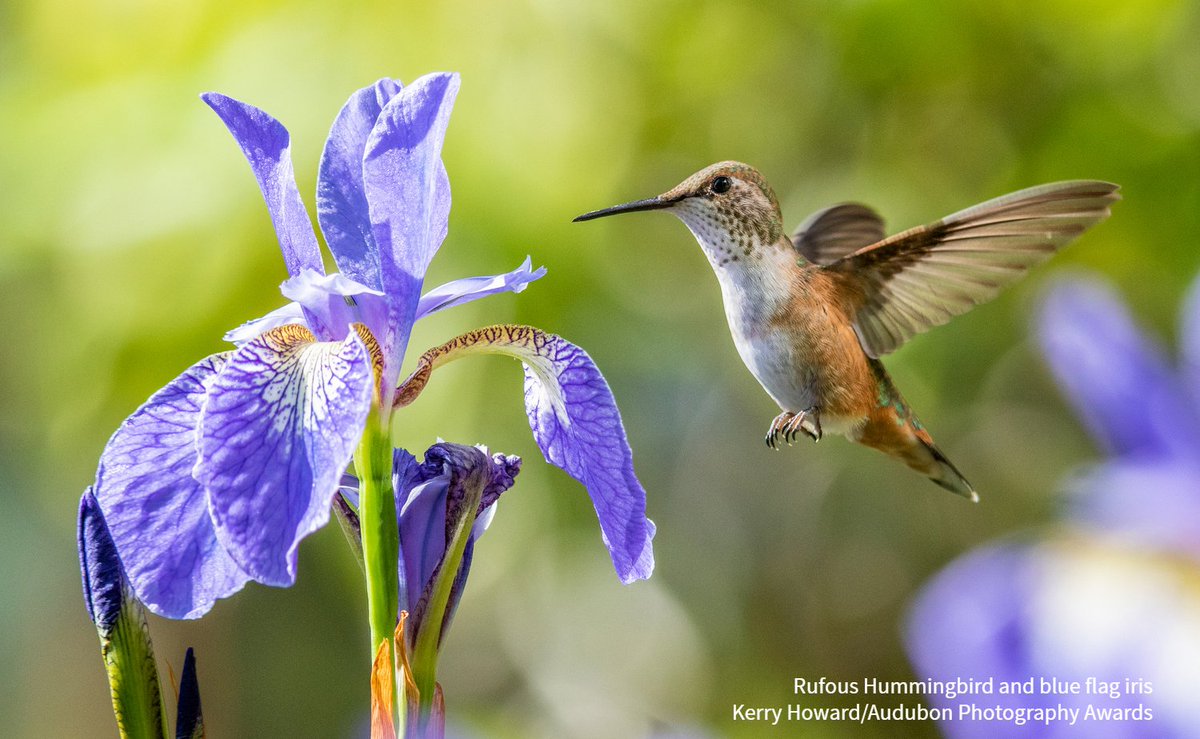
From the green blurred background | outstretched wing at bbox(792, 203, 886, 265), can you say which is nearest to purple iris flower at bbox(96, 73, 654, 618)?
outstretched wing at bbox(792, 203, 886, 265)

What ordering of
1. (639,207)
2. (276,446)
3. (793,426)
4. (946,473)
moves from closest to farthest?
(276,446) < (639,207) < (793,426) < (946,473)

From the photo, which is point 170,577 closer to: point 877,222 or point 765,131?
point 877,222

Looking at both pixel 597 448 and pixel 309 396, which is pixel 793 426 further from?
pixel 309 396

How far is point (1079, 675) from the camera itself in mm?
1592

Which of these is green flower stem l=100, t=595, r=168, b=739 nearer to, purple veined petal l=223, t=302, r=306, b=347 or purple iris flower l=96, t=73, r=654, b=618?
purple iris flower l=96, t=73, r=654, b=618

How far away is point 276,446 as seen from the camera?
2.76ft

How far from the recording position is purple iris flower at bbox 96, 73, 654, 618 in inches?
32.1

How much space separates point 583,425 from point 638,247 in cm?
214

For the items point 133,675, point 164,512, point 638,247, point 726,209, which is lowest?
point 133,675

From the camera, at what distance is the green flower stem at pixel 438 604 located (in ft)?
2.92

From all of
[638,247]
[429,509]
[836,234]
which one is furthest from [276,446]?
[638,247]

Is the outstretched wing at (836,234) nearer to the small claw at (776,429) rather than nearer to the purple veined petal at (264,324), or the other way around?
the small claw at (776,429)

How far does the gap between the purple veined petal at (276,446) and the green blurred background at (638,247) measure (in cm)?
188

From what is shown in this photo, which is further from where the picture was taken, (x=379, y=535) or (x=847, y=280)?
(x=847, y=280)
